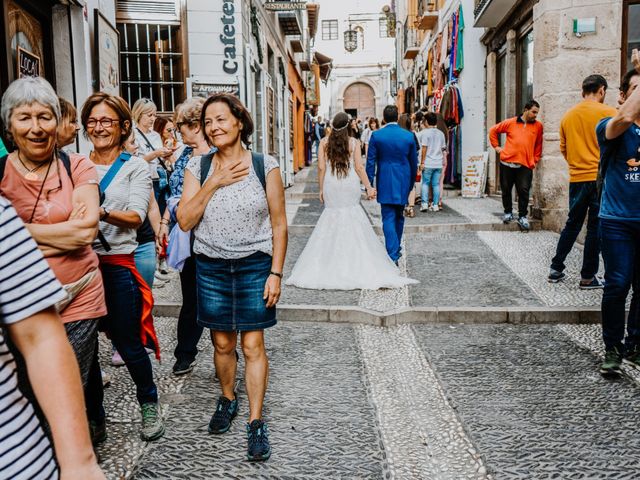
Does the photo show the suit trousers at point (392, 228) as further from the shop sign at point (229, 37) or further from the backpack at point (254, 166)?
the shop sign at point (229, 37)

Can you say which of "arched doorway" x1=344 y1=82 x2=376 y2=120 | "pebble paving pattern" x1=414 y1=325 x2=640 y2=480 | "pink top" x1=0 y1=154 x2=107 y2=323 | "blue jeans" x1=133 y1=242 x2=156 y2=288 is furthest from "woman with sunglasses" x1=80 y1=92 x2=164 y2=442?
"arched doorway" x1=344 y1=82 x2=376 y2=120

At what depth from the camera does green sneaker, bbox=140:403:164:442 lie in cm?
346

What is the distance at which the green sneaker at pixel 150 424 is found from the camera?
3.46 m

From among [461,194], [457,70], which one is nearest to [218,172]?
[461,194]

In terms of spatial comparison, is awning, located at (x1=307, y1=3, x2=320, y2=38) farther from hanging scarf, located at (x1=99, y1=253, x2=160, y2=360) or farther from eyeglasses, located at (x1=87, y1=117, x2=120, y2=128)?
hanging scarf, located at (x1=99, y1=253, x2=160, y2=360)

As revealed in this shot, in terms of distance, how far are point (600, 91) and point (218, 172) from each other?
179 inches

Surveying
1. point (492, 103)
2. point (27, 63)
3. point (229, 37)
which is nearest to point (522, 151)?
point (229, 37)

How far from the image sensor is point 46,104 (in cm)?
258

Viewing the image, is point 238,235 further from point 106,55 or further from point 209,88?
point 209,88

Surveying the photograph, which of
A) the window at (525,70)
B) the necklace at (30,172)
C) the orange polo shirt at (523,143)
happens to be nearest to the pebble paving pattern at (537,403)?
the necklace at (30,172)

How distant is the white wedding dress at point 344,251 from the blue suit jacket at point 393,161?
1.54 ft

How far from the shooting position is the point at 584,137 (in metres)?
6.52

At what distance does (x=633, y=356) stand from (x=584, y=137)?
8.91 ft

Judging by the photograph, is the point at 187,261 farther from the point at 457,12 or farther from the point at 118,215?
the point at 457,12
